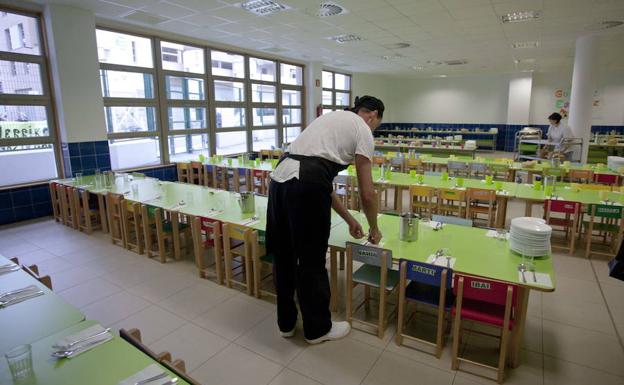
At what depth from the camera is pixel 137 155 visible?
7406mm

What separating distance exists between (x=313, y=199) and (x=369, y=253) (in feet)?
1.89

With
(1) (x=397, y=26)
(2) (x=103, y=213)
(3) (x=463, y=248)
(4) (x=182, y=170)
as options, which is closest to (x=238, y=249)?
(3) (x=463, y=248)

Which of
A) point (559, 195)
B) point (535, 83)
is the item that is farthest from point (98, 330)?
point (535, 83)

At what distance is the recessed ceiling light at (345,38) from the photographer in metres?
7.82

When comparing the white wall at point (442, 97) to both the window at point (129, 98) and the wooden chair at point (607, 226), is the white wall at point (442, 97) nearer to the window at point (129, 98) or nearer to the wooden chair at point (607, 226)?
the window at point (129, 98)

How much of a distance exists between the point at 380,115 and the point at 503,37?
6.96 m

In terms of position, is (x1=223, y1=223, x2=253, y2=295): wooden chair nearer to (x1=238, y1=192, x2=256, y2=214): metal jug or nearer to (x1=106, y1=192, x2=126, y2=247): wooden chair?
(x1=238, y1=192, x2=256, y2=214): metal jug

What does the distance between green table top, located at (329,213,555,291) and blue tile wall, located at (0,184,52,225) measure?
539 cm

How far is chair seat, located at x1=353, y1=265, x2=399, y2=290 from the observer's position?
104 inches

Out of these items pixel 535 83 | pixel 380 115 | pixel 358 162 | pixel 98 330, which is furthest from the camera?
pixel 535 83

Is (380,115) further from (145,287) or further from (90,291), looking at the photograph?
(90,291)

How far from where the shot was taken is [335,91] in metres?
13.3

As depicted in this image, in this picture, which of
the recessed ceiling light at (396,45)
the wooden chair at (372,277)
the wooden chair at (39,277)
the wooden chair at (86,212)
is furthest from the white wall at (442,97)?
the wooden chair at (39,277)

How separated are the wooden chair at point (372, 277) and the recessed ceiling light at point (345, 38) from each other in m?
6.24
